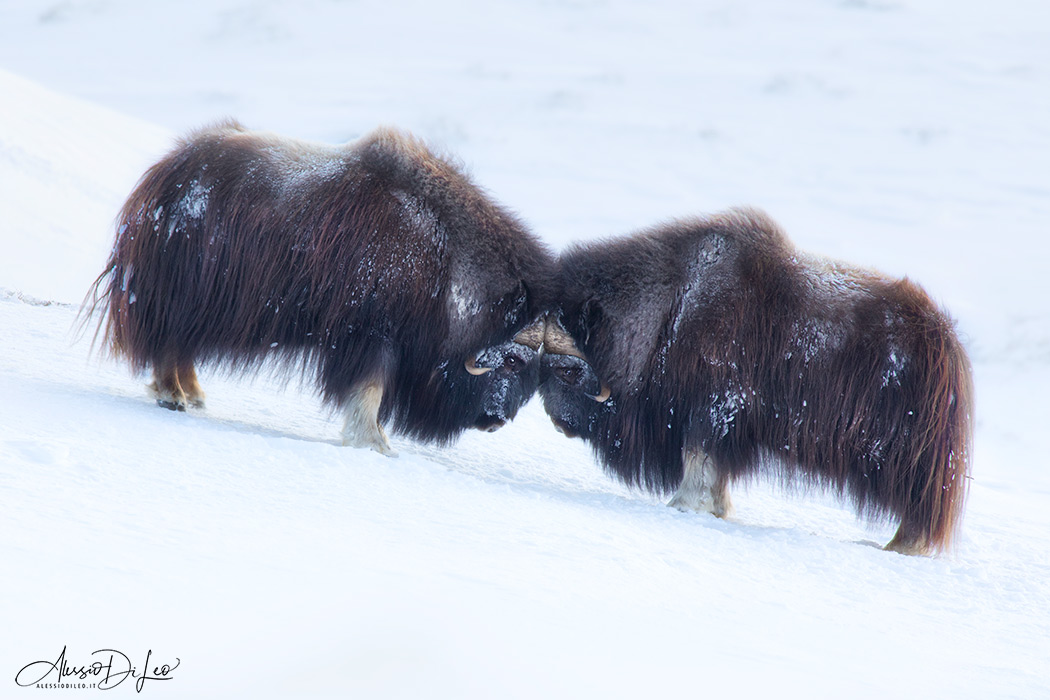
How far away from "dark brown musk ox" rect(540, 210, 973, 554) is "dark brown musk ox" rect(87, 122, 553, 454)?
0.88 ft

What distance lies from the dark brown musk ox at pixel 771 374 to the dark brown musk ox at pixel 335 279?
10.5 inches

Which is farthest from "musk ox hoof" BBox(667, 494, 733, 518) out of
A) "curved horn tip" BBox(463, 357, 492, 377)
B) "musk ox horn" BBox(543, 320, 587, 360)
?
"curved horn tip" BBox(463, 357, 492, 377)

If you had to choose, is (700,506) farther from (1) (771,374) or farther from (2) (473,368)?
(2) (473,368)

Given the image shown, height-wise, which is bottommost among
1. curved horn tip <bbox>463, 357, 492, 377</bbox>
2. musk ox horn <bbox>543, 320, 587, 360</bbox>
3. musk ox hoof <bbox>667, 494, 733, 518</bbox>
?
musk ox hoof <bbox>667, 494, 733, 518</bbox>

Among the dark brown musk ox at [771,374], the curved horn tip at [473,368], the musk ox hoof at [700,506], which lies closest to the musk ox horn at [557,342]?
the dark brown musk ox at [771,374]

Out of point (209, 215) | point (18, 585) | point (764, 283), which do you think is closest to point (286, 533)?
point (18, 585)

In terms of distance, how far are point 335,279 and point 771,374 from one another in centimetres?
151

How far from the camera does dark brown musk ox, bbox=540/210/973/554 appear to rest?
11.6 feet

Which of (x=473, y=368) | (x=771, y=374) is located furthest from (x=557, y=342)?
(x=771, y=374)

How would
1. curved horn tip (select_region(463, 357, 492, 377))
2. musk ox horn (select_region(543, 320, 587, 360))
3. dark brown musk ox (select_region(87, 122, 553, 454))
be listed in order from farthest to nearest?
musk ox horn (select_region(543, 320, 587, 360)), curved horn tip (select_region(463, 357, 492, 377)), dark brown musk ox (select_region(87, 122, 553, 454))

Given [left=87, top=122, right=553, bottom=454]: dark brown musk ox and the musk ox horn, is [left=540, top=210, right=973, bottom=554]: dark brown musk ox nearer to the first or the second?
the musk ox horn

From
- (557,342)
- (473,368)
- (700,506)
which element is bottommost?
(700,506)

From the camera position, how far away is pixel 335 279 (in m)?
3.45

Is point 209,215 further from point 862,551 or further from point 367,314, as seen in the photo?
point 862,551
